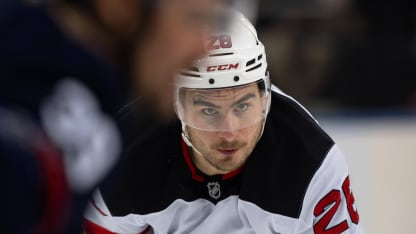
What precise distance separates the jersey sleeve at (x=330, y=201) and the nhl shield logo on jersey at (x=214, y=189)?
0.66 feet

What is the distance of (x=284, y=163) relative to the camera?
199 centimetres

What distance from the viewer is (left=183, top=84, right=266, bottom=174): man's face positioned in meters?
1.99

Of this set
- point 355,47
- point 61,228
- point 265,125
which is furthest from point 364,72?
point 61,228

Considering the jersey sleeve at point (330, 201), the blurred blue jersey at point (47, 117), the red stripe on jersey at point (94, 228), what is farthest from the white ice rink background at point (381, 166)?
the blurred blue jersey at point (47, 117)

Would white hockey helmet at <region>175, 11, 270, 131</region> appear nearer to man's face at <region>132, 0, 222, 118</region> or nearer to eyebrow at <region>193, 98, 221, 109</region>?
eyebrow at <region>193, 98, 221, 109</region>

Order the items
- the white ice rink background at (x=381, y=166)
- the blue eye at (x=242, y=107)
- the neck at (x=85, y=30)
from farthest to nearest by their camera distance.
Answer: the white ice rink background at (x=381, y=166) < the blue eye at (x=242, y=107) < the neck at (x=85, y=30)

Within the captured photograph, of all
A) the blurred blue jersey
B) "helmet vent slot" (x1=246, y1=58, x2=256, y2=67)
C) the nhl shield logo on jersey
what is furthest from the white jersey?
the blurred blue jersey

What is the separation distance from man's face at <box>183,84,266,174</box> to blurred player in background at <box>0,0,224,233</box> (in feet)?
3.27

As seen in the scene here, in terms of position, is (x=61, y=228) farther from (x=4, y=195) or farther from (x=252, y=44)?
(x=252, y=44)

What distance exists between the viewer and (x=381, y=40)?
3.59m

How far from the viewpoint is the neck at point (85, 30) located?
2.96ft

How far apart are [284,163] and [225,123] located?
16cm

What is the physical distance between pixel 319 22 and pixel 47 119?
272 centimetres

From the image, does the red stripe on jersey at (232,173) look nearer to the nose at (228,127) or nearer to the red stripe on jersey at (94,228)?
the nose at (228,127)
